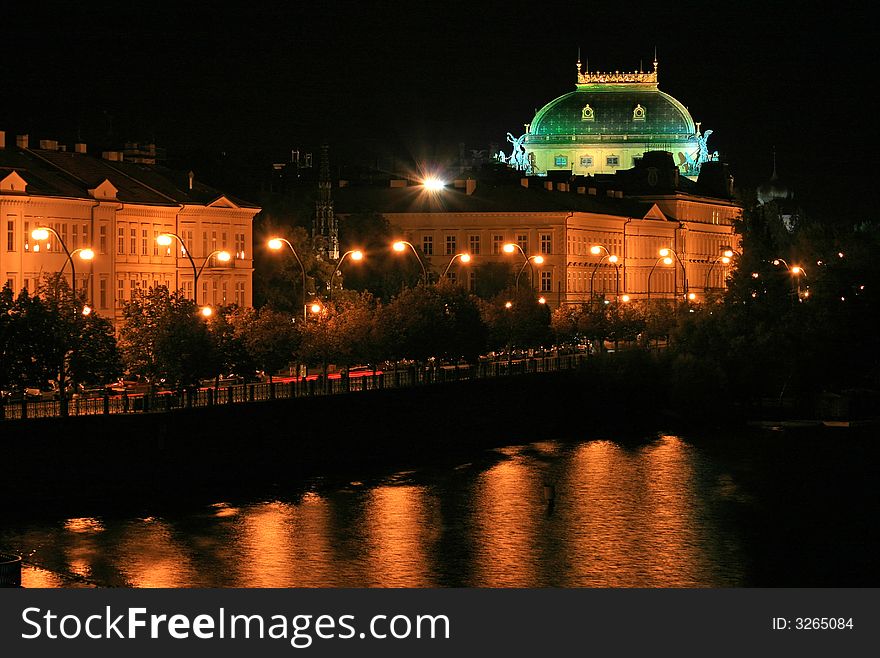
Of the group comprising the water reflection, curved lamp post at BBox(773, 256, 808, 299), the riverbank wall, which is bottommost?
the water reflection

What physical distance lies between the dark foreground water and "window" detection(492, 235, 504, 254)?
61.7 m

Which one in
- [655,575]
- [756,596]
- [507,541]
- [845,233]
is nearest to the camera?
[756,596]

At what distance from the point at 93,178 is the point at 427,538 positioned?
41424 millimetres

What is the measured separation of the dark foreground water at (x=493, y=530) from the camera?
59656 millimetres

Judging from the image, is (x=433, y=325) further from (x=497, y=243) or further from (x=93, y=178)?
(x=497, y=243)

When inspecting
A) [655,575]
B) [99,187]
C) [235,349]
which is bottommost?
[655,575]

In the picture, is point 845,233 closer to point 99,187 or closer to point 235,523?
point 99,187

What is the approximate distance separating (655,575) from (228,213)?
181 ft

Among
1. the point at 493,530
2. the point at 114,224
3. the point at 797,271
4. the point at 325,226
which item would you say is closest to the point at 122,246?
the point at 114,224

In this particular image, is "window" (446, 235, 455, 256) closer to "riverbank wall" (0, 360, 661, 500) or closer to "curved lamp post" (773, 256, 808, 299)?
"curved lamp post" (773, 256, 808, 299)

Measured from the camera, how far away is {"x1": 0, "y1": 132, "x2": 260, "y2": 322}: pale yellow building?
95.0 metres

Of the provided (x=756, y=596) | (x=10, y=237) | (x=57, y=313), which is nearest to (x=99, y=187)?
(x=10, y=237)

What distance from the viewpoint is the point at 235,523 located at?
66.3 meters

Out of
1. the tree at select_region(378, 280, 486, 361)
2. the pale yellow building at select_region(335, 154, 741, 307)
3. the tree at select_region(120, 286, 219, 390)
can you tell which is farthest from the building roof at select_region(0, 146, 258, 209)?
the pale yellow building at select_region(335, 154, 741, 307)
